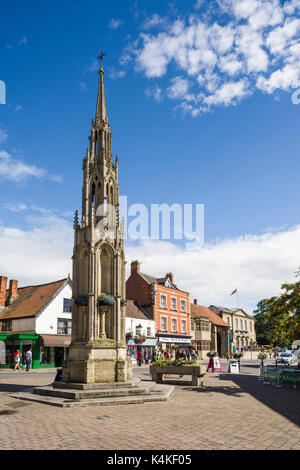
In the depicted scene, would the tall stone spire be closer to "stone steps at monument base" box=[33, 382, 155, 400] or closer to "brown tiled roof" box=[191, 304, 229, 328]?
"stone steps at monument base" box=[33, 382, 155, 400]

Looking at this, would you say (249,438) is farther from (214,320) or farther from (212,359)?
(214,320)

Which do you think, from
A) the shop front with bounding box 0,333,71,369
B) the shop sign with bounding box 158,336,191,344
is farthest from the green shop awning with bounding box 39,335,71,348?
the shop sign with bounding box 158,336,191,344

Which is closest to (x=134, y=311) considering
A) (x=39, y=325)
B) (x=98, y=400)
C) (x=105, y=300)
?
(x=39, y=325)

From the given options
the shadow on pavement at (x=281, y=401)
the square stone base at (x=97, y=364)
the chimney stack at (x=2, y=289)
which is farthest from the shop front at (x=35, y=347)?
the shadow on pavement at (x=281, y=401)

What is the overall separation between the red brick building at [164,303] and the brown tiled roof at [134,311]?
3.28 feet

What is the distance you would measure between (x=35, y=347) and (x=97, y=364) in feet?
65.9

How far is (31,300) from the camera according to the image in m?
35.9

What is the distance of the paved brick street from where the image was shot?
745 cm

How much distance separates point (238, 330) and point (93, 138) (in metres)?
55.6

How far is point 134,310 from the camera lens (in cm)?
4119

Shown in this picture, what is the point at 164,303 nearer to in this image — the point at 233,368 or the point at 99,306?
the point at 233,368

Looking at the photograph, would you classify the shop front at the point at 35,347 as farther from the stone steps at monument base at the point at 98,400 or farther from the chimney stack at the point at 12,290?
the stone steps at monument base at the point at 98,400

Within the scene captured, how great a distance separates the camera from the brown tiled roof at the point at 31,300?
111 feet

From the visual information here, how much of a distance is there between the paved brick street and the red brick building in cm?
2969
